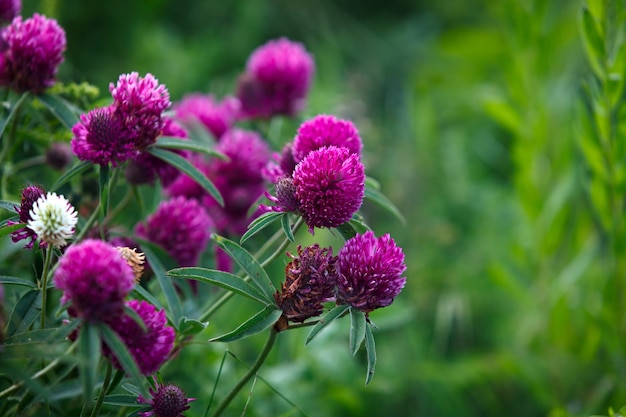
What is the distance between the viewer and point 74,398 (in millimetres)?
858

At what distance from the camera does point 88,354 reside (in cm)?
58

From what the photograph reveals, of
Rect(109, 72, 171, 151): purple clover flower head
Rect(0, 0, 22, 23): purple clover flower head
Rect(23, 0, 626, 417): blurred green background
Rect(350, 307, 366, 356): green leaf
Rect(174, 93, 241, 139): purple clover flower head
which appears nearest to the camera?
Rect(350, 307, 366, 356): green leaf

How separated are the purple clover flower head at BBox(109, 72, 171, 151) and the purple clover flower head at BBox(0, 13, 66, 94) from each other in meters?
0.15

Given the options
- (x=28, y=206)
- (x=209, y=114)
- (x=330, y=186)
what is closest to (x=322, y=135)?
(x=330, y=186)

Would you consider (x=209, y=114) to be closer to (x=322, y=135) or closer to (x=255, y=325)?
(x=322, y=135)

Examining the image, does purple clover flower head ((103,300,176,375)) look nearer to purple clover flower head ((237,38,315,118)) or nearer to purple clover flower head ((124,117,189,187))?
purple clover flower head ((124,117,189,187))

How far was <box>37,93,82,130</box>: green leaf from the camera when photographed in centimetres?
88

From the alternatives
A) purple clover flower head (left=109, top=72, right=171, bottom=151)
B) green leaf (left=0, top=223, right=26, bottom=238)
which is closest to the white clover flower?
green leaf (left=0, top=223, right=26, bottom=238)

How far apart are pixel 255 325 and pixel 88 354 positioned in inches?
7.5

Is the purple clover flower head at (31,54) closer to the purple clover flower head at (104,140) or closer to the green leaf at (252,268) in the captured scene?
the purple clover flower head at (104,140)

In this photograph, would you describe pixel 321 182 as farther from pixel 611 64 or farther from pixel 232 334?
pixel 611 64

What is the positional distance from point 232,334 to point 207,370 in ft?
1.62

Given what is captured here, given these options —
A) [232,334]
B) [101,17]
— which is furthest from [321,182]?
[101,17]

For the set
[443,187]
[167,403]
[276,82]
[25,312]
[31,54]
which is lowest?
[443,187]
